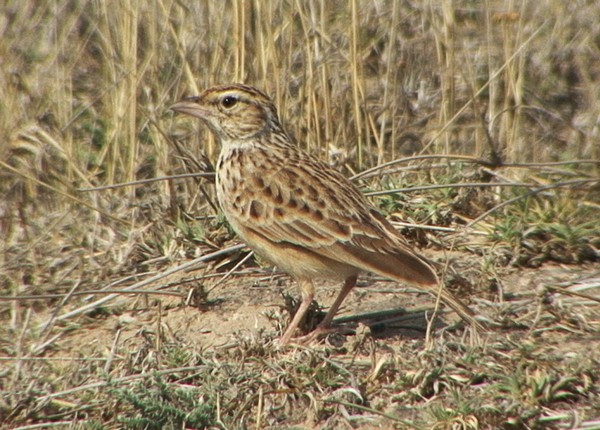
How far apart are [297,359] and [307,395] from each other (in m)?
0.28

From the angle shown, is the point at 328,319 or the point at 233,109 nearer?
the point at 328,319

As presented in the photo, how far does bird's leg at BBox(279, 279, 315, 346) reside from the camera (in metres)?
5.94

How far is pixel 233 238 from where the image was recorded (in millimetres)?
7262

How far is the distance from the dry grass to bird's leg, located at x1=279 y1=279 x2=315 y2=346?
0.13m

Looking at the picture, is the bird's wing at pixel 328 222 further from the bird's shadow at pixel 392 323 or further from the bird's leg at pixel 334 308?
the bird's shadow at pixel 392 323

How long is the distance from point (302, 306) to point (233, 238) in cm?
139

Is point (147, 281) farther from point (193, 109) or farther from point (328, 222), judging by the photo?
point (328, 222)

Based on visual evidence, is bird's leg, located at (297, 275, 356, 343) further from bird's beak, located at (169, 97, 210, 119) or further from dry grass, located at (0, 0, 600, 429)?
bird's beak, located at (169, 97, 210, 119)

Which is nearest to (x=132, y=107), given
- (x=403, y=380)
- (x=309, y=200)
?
(x=309, y=200)

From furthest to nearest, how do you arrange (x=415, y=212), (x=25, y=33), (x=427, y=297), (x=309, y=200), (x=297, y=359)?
(x=25, y=33) < (x=415, y=212) < (x=427, y=297) < (x=309, y=200) < (x=297, y=359)

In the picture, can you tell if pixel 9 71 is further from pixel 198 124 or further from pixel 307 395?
pixel 307 395

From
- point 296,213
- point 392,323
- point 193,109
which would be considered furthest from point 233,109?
point 392,323

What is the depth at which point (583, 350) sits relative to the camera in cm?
568

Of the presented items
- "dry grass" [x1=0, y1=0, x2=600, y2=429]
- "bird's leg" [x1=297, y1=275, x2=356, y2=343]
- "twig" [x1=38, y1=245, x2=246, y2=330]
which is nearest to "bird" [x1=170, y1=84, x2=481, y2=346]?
"bird's leg" [x1=297, y1=275, x2=356, y2=343]
